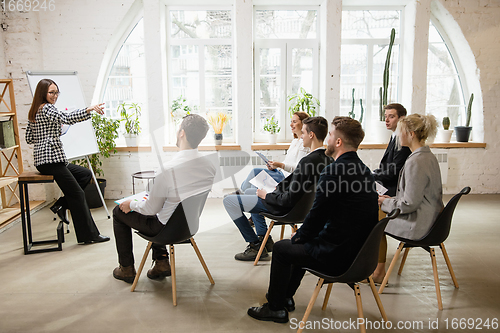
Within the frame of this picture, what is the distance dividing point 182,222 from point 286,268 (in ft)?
2.52

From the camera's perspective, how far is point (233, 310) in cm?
263

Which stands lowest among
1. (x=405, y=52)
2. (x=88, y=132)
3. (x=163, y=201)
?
(x=163, y=201)

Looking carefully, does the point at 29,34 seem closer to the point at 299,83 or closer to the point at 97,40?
the point at 97,40

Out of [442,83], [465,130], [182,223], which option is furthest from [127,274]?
[442,83]

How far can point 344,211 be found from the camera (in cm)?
209

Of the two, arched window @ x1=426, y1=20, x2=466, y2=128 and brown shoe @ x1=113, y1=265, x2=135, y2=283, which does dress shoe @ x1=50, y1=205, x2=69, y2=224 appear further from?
arched window @ x1=426, y1=20, x2=466, y2=128

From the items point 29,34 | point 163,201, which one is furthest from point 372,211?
point 29,34

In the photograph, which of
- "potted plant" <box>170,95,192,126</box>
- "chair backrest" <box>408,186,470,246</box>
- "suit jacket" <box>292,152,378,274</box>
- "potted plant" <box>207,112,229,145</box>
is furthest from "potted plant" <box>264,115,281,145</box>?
"suit jacket" <box>292,152,378,274</box>

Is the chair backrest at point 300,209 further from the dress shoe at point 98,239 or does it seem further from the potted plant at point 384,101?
the potted plant at point 384,101

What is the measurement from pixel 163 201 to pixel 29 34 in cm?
405

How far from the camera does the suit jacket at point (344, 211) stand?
81.2 inches

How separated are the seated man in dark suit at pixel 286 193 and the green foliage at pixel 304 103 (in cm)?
242

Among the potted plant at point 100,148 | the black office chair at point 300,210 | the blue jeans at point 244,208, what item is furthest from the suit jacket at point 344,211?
the potted plant at point 100,148

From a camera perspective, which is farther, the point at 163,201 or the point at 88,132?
the point at 88,132
